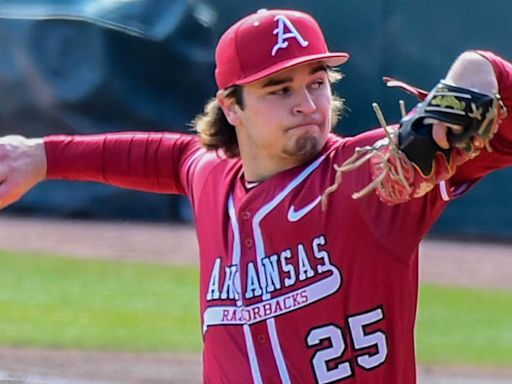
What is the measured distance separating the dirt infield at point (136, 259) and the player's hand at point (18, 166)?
246 cm

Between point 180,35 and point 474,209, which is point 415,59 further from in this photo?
point 180,35

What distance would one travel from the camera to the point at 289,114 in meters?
3.19

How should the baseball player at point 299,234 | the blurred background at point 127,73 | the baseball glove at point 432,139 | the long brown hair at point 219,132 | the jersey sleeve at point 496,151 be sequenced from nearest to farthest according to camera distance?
the baseball glove at point 432,139 → the jersey sleeve at point 496,151 → the baseball player at point 299,234 → the long brown hair at point 219,132 → the blurred background at point 127,73

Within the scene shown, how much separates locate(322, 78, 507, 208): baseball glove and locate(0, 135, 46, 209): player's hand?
54.7 inches

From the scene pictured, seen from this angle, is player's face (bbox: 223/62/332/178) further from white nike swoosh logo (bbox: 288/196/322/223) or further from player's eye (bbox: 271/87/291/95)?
white nike swoosh logo (bbox: 288/196/322/223)

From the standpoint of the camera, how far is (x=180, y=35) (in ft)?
41.5

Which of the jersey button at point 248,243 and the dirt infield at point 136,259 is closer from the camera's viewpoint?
the jersey button at point 248,243

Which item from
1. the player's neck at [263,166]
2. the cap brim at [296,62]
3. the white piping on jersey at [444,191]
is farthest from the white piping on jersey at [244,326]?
the white piping on jersey at [444,191]

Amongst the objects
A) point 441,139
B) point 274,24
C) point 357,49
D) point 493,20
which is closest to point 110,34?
point 357,49

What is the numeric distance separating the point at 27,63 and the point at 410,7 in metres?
3.94

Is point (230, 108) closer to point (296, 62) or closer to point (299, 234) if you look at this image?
point (296, 62)

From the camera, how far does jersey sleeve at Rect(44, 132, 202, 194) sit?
3.86 m

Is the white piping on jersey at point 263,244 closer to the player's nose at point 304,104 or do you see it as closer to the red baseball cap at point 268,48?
the player's nose at point 304,104

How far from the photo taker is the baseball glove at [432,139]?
2.46 metres
